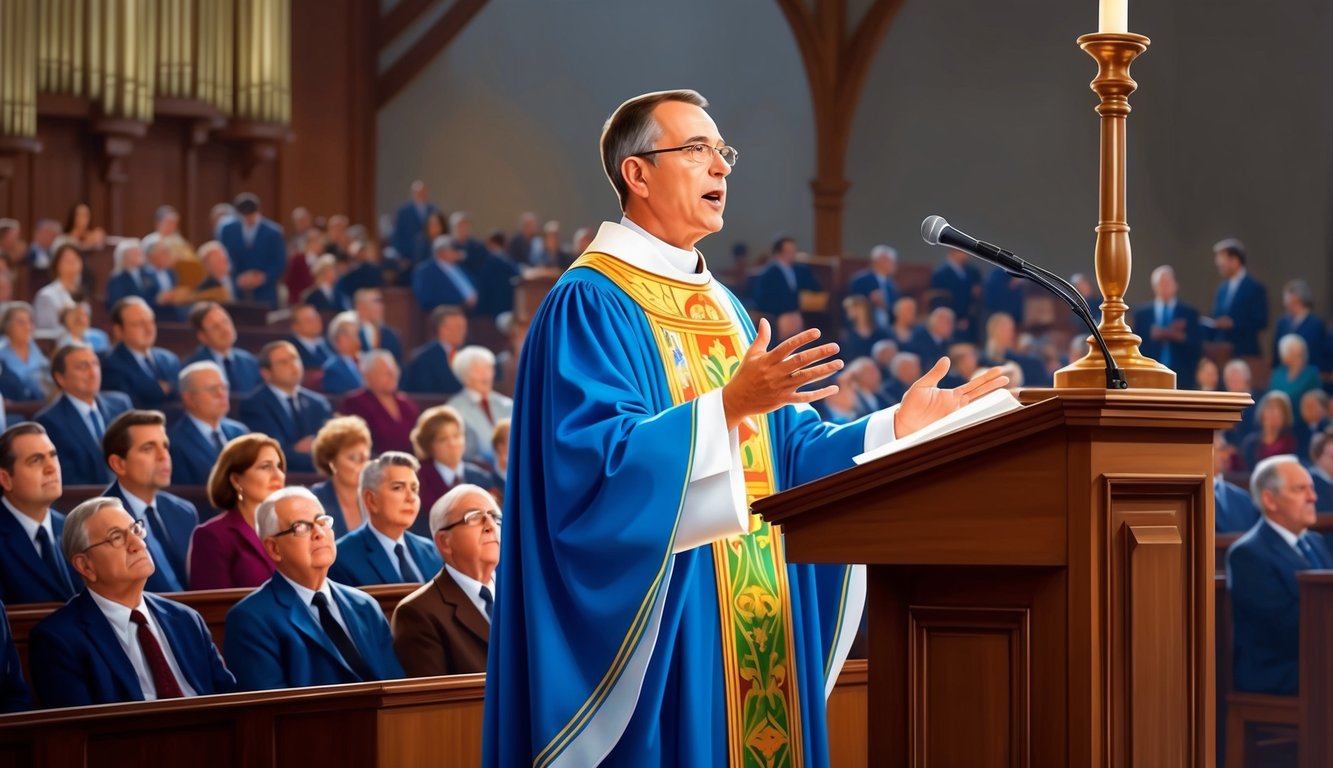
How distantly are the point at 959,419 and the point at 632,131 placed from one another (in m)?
0.85

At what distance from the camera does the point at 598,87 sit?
1344 cm

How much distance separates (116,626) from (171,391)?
3.98 metres

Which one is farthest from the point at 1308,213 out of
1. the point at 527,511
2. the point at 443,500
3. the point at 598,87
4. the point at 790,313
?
the point at 527,511

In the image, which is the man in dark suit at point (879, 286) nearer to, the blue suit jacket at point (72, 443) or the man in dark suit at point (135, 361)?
the man in dark suit at point (135, 361)

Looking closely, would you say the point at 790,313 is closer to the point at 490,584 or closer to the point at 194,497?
the point at 194,497

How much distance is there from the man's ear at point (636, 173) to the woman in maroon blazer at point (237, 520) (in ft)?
8.75

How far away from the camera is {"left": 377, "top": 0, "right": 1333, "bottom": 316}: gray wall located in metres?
12.8

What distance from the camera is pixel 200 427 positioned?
22.9 ft

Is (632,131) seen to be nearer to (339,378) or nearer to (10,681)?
(10,681)

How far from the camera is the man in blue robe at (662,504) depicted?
2.32 metres

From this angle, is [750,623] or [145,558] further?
[145,558]

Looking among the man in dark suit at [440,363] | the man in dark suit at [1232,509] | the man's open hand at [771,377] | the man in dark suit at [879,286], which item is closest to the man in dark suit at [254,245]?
the man in dark suit at [440,363]

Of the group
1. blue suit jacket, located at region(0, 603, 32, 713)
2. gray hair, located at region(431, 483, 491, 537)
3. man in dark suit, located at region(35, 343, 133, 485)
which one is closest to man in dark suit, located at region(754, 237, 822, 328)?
man in dark suit, located at region(35, 343, 133, 485)

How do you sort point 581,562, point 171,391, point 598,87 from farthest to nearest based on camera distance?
point 598,87 → point 171,391 → point 581,562
